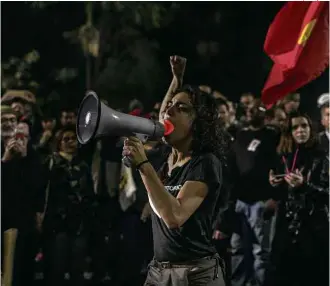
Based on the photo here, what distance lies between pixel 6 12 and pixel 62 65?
1.04m

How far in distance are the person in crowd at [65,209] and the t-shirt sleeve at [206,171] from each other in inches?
132

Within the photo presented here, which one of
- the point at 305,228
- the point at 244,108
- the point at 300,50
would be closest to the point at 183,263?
the point at 300,50

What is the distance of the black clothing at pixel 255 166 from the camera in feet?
20.8

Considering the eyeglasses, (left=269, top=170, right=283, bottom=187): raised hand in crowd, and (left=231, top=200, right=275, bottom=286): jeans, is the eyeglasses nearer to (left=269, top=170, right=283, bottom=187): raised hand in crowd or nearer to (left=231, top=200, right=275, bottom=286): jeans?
(left=231, top=200, right=275, bottom=286): jeans

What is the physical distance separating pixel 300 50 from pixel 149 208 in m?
2.22

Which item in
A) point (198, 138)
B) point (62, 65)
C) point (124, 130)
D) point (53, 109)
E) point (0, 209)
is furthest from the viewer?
point (62, 65)

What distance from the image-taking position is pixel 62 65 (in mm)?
8945

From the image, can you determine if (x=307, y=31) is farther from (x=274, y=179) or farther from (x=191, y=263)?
(x=191, y=263)

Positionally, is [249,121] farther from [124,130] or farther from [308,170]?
[124,130]

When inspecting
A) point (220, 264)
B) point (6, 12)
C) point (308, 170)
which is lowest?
point (220, 264)

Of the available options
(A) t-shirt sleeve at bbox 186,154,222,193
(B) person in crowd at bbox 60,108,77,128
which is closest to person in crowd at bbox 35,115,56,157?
(B) person in crowd at bbox 60,108,77,128

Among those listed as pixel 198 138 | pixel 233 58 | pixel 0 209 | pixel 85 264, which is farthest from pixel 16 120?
pixel 233 58

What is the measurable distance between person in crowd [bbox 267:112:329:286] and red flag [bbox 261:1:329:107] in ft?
4.70

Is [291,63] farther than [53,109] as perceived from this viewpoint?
No
